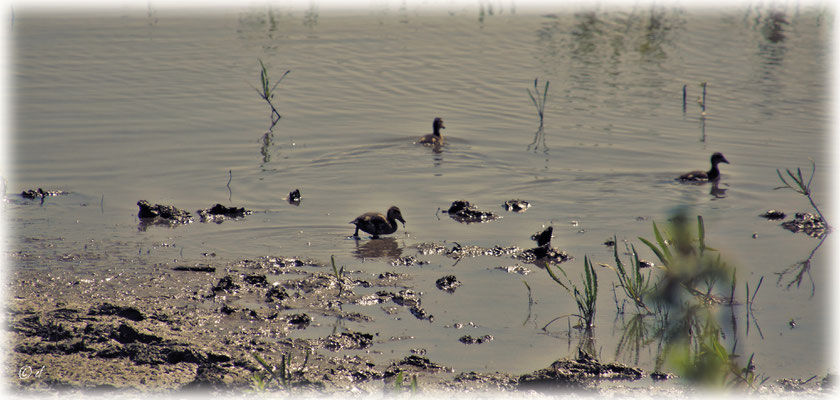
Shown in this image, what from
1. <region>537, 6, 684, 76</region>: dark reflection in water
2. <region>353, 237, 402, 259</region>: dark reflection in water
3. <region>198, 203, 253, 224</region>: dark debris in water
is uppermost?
<region>537, 6, 684, 76</region>: dark reflection in water

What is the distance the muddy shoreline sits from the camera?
5.94 m

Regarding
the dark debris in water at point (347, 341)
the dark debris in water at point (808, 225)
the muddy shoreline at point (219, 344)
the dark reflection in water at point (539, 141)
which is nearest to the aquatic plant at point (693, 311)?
the muddy shoreline at point (219, 344)

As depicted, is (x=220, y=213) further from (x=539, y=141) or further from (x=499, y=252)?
(x=539, y=141)

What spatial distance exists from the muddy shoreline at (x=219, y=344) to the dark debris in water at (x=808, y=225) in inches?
185

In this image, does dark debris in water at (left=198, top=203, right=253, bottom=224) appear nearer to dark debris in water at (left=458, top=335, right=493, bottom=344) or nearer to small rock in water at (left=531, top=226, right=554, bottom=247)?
small rock in water at (left=531, top=226, right=554, bottom=247)

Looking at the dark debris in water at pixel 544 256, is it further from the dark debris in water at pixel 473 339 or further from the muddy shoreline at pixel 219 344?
the dark debris in water at pixel 473 339

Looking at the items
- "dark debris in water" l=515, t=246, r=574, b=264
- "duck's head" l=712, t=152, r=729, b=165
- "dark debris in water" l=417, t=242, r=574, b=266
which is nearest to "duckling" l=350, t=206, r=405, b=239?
"dark debris in water" l=417, t=242, r=574, b=266

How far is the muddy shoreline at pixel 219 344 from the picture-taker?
5941 mm

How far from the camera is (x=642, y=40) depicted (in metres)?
24.7

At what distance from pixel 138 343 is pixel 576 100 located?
14.1m

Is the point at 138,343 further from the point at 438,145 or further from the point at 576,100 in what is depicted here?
the point at 576,100

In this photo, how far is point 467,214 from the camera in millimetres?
11266

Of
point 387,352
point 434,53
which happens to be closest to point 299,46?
point 434,53

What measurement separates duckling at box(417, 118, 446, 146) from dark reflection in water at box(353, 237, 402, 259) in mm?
5027
